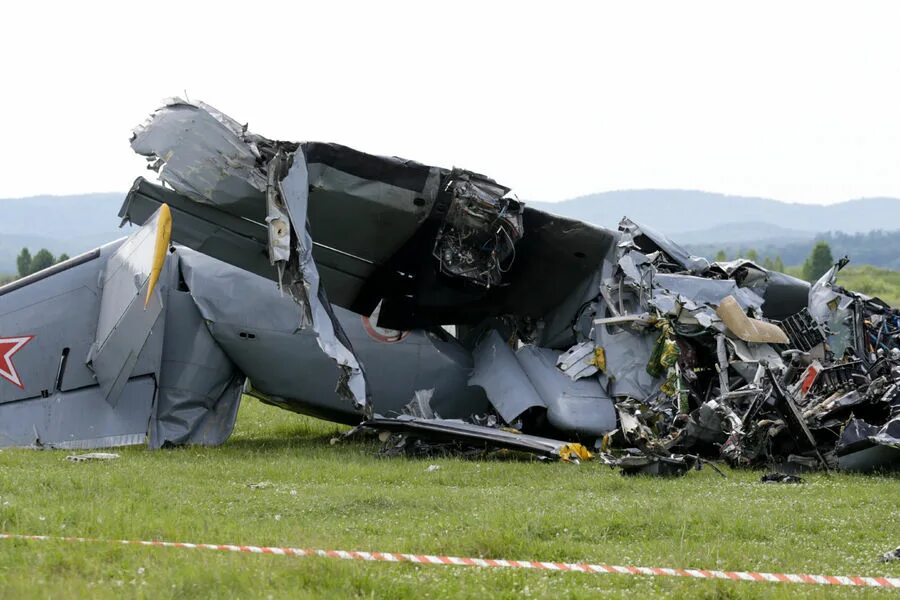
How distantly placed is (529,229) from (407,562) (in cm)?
787

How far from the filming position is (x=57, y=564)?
6613 mm

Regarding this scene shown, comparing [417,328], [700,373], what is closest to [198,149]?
[417,328]

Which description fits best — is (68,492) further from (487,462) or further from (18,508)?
(487,462)

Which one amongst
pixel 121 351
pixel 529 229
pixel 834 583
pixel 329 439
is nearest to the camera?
pixel 834 583

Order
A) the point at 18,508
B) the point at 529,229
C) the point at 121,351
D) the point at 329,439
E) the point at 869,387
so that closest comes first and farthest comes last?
the point at 18,508
the point at 869,387
the point at 121,351
the point at 529,229
the point at 329,439

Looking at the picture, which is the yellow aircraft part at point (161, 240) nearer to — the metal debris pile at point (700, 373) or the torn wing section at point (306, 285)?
the torn wing section at point (306, 285)

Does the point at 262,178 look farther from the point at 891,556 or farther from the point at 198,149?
the point at 891,556

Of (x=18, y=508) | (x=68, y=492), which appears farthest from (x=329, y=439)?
(x=18, y=508)

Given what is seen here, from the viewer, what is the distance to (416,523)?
8227mm

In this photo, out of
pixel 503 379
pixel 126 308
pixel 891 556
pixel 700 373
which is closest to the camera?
pixel 891 556

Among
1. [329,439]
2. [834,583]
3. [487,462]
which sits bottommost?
[329,439]

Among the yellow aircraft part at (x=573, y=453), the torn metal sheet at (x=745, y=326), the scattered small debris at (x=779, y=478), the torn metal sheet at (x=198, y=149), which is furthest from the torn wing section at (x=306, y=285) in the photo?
the torn metal sheet at (x=745, y=326)

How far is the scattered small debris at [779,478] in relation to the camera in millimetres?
10695

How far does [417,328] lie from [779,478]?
582 cm
